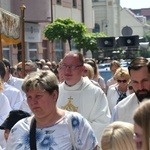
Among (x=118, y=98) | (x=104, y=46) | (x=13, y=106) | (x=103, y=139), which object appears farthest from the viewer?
(x=104, y=46)

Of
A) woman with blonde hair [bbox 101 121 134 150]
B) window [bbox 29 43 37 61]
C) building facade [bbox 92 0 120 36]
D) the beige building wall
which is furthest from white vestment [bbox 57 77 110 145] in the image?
the beige building wall

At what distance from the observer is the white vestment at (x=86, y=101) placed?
21.1 feet

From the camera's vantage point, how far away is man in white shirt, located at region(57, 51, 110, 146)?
640 cm

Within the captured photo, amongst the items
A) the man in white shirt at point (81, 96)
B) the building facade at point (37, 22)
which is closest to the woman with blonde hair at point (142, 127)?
the man in white shirt at point (81, 96)

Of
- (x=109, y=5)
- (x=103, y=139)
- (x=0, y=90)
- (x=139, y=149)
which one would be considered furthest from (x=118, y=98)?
(x=109, y=5)

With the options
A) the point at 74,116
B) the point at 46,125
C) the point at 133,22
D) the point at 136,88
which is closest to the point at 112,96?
the point at 136,88

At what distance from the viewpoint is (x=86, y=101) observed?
6547 millimetres

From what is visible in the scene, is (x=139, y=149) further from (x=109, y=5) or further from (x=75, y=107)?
(x=109, y=5)

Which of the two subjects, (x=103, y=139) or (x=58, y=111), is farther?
(x=58, y=111)

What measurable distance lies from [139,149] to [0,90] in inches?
177

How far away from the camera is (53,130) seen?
463 cm

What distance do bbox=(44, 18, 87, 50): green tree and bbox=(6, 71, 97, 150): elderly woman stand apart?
27.6 metres

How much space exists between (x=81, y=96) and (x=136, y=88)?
1.40 metres

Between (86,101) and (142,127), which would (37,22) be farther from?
(142,127)
